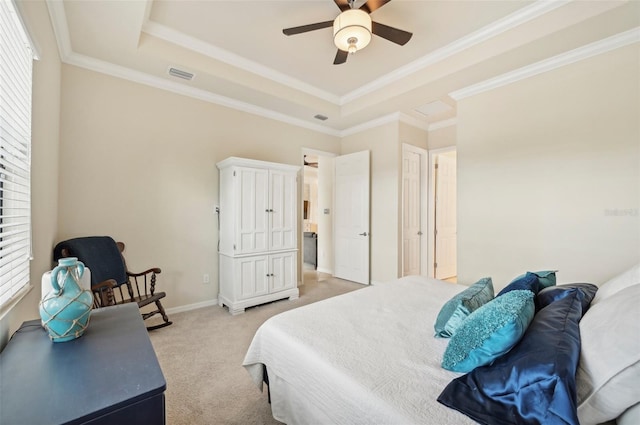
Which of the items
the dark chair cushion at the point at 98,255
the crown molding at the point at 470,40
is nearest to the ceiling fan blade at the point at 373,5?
the crown molding at the point at 470,40

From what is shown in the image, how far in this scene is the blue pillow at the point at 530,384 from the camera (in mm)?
787

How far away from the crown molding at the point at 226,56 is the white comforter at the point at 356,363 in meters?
2.90

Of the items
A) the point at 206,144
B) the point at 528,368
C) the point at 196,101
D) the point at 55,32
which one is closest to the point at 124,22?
the point at 55,32

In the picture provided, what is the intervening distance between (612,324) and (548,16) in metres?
2.67

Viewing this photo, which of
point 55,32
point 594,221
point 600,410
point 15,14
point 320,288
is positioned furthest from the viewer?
point 320,288

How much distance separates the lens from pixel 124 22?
2.33 m

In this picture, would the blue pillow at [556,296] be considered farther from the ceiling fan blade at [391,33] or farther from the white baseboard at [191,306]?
the white baseboard at [191,306]

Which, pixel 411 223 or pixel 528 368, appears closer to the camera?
pixel 528 368

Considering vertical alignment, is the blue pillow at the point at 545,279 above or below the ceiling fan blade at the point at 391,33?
below

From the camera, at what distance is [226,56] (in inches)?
125

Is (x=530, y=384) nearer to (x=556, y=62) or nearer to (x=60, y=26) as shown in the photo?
(x=556, y=62)

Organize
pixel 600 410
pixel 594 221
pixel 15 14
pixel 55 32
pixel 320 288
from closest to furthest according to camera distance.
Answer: pixel 600 410 < pixel 15 14 < pixel 55 32 < pixel 594 221 < pixel 320 288

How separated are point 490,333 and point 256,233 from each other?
9.64ft

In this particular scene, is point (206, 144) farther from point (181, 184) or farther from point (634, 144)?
point (634, 144)
